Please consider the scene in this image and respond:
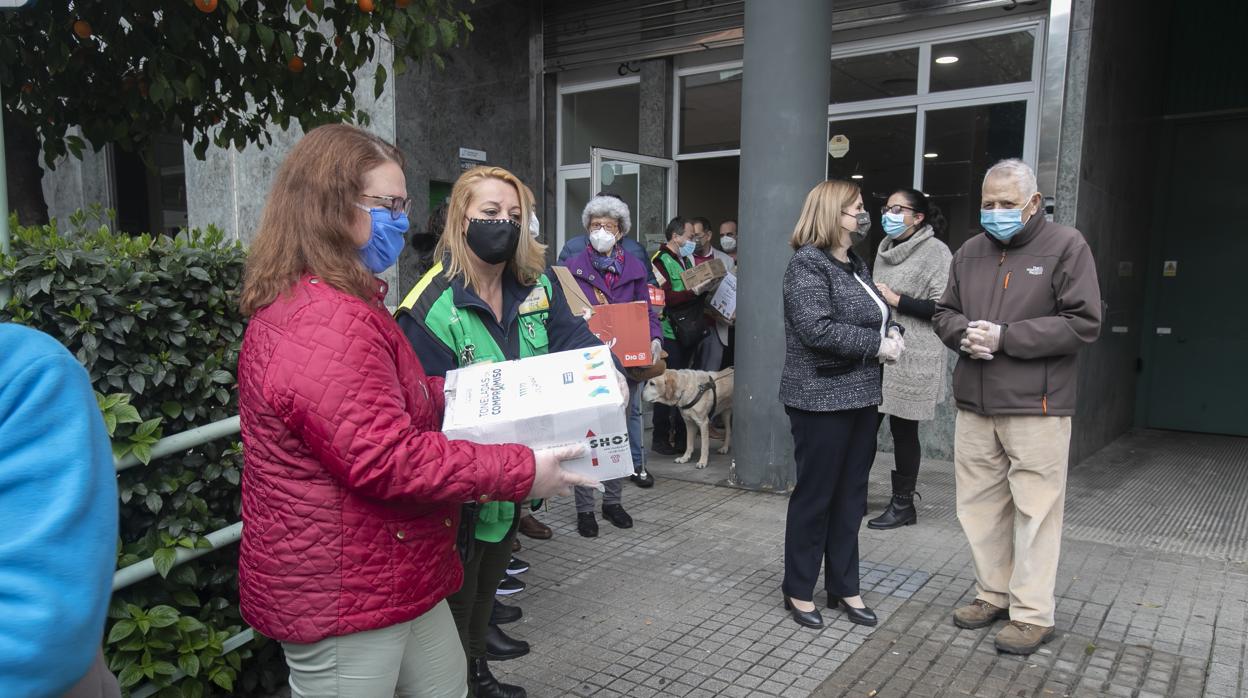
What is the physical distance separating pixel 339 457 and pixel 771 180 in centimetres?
495

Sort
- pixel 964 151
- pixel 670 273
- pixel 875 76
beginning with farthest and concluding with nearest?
pixel 875 76 → pixel 964 151 → pixel 670 273

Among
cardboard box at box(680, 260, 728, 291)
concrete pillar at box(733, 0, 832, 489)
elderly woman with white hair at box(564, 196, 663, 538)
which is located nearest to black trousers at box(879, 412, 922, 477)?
concrete pillar at box(733, 0, 832, 489)

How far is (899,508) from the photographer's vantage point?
5438 millimetres

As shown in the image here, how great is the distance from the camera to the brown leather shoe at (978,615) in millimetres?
3863

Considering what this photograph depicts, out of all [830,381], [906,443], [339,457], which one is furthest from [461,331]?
[906,443]

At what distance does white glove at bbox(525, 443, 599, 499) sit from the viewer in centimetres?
185

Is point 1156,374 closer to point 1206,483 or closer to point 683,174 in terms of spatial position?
point 1206,483

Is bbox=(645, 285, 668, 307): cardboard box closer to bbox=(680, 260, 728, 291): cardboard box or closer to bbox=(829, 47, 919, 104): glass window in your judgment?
bbox=(680, 260, 728, 291): cardboard box

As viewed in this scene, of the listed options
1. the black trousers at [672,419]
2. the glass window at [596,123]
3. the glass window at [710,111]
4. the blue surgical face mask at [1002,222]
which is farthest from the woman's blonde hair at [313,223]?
the glass window at [596,123]

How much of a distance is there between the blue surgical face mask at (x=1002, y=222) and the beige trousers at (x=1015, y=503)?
851 millimetres

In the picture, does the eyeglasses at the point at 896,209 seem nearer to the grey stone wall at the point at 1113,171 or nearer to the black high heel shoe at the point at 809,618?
the grey stone wall at the point at 1113,171

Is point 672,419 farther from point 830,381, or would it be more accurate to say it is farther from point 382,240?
point 382,240

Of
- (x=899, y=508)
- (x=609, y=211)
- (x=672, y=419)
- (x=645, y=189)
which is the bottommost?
(x=899, y=508)

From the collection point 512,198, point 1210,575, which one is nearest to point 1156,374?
point 1210,575
